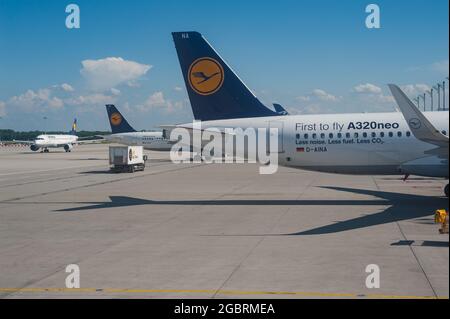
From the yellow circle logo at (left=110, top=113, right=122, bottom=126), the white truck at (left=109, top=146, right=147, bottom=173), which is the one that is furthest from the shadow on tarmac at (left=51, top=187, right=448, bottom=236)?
the yellow circle logo at (left=110, top=113, right=122, bottom=126)

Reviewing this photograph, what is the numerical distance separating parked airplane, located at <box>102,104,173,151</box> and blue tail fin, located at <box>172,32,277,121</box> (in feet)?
162

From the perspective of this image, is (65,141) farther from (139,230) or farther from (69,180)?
(139,230)

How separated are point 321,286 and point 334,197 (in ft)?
55.9

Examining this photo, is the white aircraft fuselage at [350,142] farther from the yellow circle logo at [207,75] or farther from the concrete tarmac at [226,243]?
the yellow circle logo at [207,75]

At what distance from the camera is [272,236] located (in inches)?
704

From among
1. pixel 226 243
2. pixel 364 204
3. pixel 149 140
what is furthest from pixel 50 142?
pixel 226 243

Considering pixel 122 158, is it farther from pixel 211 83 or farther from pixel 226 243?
pixel 226 243

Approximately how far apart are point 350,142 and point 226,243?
11.7 meters

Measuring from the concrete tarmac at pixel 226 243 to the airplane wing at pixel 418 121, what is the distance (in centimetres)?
312

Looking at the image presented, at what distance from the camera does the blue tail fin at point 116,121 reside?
81.3 m

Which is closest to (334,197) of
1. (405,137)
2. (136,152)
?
(405,137)

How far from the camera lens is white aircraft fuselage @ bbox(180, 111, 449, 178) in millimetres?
25828

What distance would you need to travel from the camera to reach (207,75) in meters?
28.2

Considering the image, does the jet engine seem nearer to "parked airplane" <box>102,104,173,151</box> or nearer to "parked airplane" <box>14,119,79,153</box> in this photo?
"parked airplane" <box>102,104,173,151</box>
